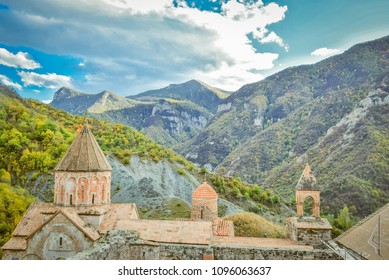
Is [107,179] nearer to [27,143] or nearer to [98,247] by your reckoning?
[98,247]

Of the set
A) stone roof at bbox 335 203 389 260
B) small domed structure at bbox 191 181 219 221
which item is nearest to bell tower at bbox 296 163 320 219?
stone roof at bbox 335 203 389 260

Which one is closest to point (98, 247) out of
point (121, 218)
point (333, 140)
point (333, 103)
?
point (121, 218)

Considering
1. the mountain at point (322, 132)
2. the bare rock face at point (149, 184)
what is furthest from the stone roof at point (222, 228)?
the mountain at point (322, 132)

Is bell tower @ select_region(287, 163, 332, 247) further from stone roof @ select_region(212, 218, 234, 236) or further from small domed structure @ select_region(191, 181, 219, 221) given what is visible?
small domed structure @ select_region(191, 181, 219, 221)

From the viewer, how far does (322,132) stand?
3644cm

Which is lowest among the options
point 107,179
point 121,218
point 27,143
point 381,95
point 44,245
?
point 44,245

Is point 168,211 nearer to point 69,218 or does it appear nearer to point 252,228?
point 252,228

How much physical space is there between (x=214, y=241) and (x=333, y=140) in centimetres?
2528

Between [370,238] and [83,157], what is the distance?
7953mm

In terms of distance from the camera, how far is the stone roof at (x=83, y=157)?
9891mm

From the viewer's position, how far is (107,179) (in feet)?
33.9

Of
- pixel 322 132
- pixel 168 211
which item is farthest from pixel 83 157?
pixel 322 132

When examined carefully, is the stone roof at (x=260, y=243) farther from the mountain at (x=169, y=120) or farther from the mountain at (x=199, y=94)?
the mountain at (x=199, y=94)

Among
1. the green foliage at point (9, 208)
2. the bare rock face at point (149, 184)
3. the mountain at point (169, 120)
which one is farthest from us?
the mountain at point (169, 120)
